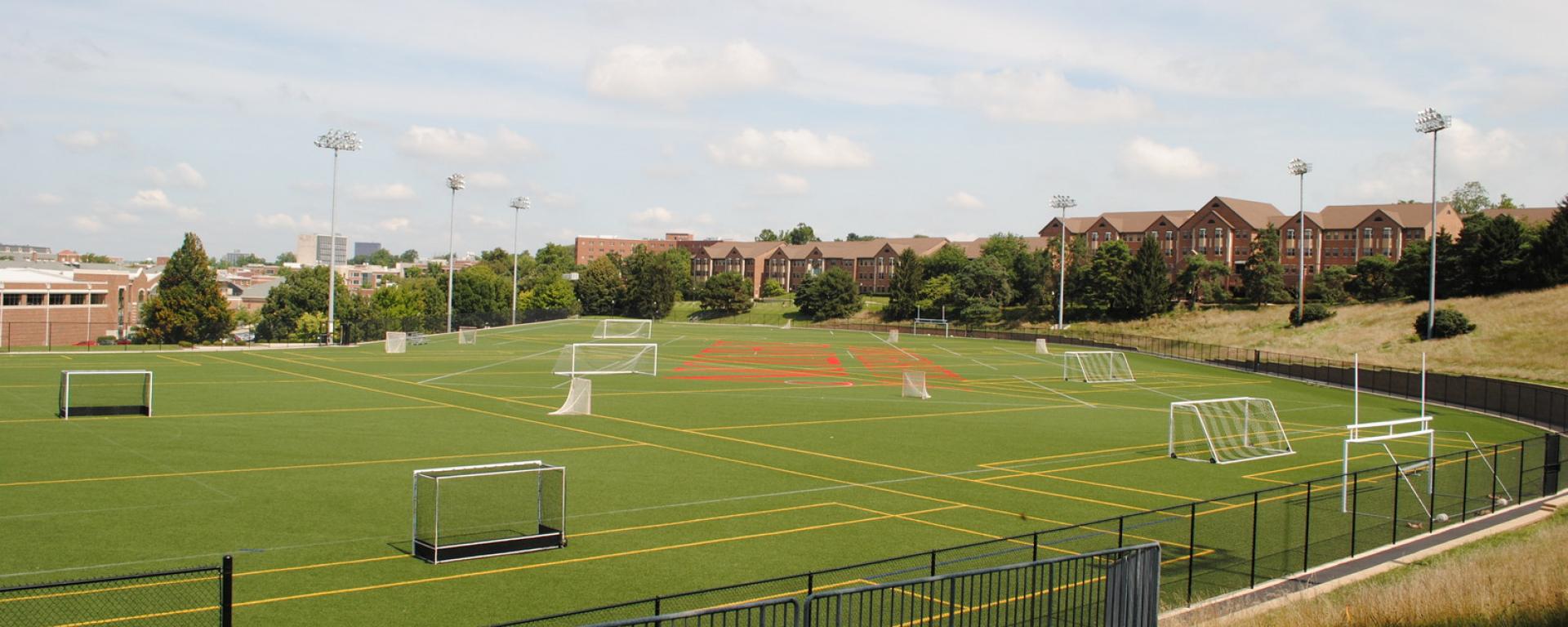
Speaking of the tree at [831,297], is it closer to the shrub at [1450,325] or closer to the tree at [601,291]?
the tree at [601,291]

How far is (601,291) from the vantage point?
16050 cm

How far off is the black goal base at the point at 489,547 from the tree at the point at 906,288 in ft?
424

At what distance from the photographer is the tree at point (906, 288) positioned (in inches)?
5792

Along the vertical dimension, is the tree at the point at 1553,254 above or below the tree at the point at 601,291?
above

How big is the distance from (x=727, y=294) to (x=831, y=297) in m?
17.5

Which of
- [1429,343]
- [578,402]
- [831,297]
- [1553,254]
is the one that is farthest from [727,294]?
[578,402]

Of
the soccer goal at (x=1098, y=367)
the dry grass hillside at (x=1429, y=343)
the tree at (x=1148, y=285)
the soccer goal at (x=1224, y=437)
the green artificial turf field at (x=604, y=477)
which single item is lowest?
the green artificial turf field at (x=604, y=477)

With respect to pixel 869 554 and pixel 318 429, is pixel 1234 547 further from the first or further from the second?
pixel 318 429

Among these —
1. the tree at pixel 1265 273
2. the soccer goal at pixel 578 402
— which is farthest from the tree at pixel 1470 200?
the soccer goal at pixel 578 402


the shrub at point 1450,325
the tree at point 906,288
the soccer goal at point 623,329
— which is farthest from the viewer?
the tree at point 906,288

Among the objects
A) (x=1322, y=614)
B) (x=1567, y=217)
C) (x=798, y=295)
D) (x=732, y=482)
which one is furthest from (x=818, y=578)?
(x=798, y=295)

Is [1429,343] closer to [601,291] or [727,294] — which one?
[727,294]

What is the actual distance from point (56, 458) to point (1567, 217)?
10606cm

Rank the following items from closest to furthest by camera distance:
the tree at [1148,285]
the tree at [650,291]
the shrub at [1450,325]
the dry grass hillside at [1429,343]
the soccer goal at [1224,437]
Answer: the soccer goal at [1224,437] < the dry grass hillside at [1429,343] < the shrub at [1450,325] < the tree at [1148,285] < the tree at [650,291]
